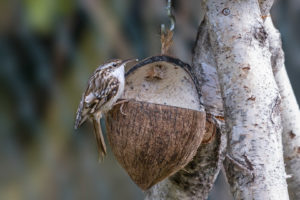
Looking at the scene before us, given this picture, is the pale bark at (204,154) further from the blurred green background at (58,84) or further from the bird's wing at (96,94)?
the blurred green background at (58,84)

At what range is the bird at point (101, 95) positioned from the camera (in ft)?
9.17

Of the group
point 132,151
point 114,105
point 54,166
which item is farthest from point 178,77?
point 54,166

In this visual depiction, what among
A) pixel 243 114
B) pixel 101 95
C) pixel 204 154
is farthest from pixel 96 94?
pixel 243 114

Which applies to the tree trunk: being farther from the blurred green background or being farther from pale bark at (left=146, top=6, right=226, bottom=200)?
the blurred green background

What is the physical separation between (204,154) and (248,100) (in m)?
0.50

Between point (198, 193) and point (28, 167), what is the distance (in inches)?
118

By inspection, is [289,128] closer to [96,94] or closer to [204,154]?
[204,154]

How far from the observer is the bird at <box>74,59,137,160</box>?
2794mm

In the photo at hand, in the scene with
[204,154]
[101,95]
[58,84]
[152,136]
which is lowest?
[204,154]

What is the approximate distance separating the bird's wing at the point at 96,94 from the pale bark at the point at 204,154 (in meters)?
0.41

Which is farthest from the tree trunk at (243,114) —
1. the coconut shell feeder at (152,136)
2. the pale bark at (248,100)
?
the coconut shell feeder at (152,136)

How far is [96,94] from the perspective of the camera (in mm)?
2975

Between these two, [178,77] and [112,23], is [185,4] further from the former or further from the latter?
[178,77]

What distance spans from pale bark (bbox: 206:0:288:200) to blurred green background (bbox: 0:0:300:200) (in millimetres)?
2790
